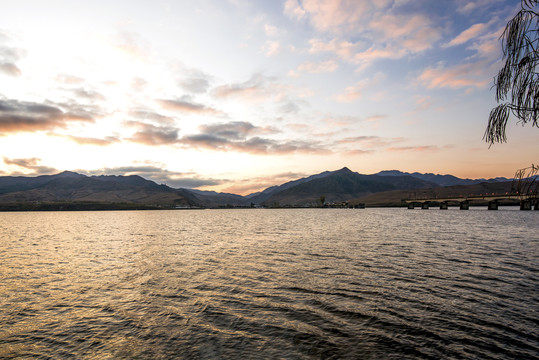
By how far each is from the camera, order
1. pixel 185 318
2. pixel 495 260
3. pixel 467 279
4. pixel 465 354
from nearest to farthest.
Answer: pixel 465 354 < pixel 185 318 < pixel 467 279 < pixel 495 260

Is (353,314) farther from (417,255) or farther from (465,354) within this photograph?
(417,255)

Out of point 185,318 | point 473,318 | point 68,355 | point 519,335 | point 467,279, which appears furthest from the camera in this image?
point 467,279

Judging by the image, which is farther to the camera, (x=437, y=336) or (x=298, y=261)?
(x=298, y=261)

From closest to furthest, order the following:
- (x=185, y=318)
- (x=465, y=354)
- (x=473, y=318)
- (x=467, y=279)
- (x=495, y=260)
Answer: (x=465, y=354), (x=473, y=318), (x=185, y=318), (x=467, y=279), (x=495, y=260)

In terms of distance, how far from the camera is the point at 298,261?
3581 centimetres

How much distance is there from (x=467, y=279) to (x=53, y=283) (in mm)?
40775

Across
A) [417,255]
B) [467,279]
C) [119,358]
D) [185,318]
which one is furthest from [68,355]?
[417,255]

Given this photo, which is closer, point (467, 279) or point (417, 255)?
point (467, 279)

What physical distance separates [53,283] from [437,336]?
33.4 metres

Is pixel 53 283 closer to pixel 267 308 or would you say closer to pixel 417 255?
pixel 267 308

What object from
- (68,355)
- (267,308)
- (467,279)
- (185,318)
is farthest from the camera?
(467,279)

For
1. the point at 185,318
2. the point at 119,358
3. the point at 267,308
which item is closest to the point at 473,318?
the point at 267,308

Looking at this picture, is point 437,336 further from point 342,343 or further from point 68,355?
point 68,355

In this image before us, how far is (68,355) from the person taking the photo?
1339 centimetres
